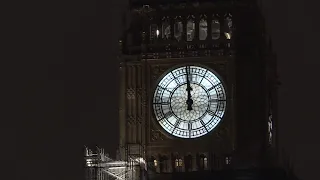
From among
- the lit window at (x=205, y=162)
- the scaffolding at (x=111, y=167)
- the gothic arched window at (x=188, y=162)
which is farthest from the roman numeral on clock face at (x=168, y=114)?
the lit window at (x=205, y=162)

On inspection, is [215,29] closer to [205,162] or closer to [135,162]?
[205,162]

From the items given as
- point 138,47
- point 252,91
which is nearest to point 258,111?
point 252,91

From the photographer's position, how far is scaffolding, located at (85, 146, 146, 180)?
248ft

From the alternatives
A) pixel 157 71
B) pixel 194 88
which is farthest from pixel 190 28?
pixel 194 88

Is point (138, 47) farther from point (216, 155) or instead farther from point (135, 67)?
point (216, 155)

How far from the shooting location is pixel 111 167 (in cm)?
7588

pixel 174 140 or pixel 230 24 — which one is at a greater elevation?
pixel 230 24

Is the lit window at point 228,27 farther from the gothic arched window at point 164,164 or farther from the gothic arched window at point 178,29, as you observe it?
the gothic arched window at point 164,164

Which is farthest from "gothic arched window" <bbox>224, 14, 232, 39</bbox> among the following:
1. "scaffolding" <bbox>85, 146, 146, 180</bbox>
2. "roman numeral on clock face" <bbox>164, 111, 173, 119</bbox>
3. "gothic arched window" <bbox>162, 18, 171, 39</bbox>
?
"scaffolding" <bbox>85, 146, 146, 180</bbox>

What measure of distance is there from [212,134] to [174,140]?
63.0 inches

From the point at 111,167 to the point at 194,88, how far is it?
474 cm

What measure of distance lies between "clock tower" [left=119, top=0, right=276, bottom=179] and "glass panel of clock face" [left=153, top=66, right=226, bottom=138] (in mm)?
41

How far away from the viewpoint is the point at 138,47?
254 feet

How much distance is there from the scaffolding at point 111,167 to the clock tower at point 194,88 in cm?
13
